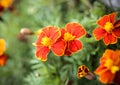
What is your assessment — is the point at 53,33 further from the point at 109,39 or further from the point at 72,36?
the point at 109,39

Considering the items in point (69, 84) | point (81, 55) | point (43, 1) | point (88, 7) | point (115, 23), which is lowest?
point (69, 84)

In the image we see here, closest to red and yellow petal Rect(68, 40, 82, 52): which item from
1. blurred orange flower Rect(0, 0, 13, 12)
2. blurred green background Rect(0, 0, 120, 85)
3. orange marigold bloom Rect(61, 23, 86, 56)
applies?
orange marigold bloom Rect(61, 23, 86, 56)

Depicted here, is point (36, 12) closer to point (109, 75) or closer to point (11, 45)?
point (11, 45)

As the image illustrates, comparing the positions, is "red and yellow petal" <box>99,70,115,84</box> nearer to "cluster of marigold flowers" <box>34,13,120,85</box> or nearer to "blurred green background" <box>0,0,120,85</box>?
"cluster of marigold flowers" <box>34,13,120,85</box>

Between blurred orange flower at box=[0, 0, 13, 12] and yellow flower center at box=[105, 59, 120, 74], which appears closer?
yellow flower center at box=[105, 59, 120, 74]

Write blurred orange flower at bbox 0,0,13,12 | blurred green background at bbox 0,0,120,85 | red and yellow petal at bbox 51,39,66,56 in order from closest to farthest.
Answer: red and yellow petal at bbox 51,39,66,56 → blurred green background at bbox 0,0,120,85 → blurred orange flower at bbox 0,0,13,12

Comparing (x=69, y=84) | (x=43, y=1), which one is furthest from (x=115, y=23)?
(x=43, y=1)

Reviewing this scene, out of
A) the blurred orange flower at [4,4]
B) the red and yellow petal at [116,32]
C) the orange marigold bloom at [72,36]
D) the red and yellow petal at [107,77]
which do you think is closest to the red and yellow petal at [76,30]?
the orange marigold bloom at [72,36]

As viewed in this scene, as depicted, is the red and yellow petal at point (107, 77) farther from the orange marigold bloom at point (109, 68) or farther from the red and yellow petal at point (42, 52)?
the red and yellow petal at point (42, 52)
